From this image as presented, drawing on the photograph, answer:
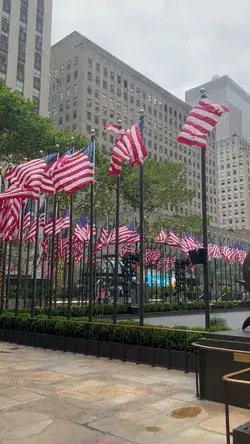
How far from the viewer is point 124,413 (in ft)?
24.8

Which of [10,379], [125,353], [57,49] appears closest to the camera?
→ [10,379]

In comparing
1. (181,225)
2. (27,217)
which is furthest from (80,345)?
(181,225)

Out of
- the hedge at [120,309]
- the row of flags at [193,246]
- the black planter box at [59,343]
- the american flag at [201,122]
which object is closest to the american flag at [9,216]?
the hedge at [120,309]

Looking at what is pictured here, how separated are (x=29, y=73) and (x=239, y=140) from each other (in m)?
99.8

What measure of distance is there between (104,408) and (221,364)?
2.32 meters

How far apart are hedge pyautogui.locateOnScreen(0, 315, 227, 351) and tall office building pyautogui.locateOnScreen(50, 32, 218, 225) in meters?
72.5

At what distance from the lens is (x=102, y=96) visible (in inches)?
4082

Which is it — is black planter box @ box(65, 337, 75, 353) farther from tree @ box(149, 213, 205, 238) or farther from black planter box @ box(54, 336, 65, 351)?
tree @ box(149, 213, 205, 238)

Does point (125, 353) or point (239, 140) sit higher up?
point (239, 140)

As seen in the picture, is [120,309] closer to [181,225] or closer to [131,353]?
[131,353]

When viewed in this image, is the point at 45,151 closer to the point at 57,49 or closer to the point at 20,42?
the point at 20,42

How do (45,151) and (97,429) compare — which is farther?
(45,151)

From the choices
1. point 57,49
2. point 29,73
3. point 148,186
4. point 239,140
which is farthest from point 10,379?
point 239,140

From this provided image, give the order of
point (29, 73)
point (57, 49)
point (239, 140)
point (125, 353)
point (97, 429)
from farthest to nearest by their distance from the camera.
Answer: point (239, 140) < point (57, 49) < point (29, 73) < point (125, 353) < point (97, 429)
